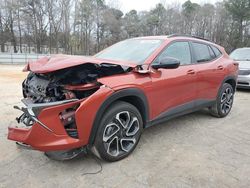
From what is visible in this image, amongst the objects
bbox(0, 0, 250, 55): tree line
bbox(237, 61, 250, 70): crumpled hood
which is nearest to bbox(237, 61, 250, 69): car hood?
bbox(237, 61, 250, 70): crumpled hood

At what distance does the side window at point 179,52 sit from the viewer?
375 centimetres

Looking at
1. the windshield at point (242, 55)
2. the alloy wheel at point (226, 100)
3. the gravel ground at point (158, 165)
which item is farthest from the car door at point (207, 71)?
the windshield at point (242, 55)

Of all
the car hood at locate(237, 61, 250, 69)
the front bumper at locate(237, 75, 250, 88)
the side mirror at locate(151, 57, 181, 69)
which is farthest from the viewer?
the car hood at locate(237, 61, 250, 69)

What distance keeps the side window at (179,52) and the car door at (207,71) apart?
0.70 ft

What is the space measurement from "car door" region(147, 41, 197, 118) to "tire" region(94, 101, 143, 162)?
0.40 m

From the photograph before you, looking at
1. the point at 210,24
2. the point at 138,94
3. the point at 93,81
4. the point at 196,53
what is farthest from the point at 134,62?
the point at 210,24

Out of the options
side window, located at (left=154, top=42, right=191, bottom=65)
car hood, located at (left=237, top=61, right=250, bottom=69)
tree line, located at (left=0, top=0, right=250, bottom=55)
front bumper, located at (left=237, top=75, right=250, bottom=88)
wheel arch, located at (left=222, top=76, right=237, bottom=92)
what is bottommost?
front bumper, located at (left=237, top=75, right=250, bottom=88)

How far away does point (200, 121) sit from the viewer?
15.9 ft

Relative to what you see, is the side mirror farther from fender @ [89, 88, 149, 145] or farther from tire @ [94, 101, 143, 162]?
tire @ [94, 101, 143, 162]

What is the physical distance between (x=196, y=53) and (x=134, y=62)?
1.45m

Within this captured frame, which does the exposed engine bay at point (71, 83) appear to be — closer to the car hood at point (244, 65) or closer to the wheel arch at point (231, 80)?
the wheel arch at point (231, 80)

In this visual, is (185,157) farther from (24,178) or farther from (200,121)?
(24,178)

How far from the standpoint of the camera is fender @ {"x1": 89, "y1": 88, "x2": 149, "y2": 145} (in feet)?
9.26

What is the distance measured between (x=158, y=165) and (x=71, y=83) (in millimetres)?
1468
